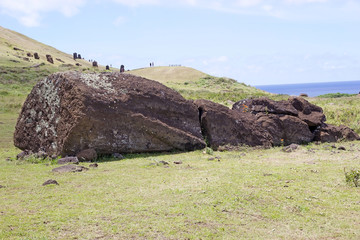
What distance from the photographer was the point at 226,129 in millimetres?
16047

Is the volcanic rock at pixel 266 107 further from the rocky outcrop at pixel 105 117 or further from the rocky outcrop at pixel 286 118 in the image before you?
the rocky outcrop at pixel 105 117

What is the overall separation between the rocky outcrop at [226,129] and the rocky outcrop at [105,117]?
491 mm

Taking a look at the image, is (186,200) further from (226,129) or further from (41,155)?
(226,129)

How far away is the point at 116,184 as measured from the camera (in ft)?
30.8

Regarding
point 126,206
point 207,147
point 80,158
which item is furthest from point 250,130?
point 126,206

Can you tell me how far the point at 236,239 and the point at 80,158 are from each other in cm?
841

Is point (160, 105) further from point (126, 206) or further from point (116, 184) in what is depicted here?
point (126, 206)

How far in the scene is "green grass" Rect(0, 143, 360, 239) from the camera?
6246 millimetres

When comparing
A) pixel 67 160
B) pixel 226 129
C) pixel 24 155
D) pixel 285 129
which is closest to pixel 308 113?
pixel 285 129

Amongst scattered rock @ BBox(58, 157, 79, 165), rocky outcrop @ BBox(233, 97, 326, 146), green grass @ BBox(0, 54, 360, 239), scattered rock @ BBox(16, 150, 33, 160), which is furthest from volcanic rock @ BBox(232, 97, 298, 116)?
scattered rock @ BBox(16, 150, 33, 160)

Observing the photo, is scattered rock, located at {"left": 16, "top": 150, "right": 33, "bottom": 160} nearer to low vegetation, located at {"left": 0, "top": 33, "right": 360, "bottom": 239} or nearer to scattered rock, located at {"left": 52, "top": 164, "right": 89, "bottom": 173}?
low vegetation, located at {"left": 0, "top": 33, "right": 360, "bottom": 239}

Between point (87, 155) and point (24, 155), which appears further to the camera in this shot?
point (24, 155)

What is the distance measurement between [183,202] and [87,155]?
6.36 m

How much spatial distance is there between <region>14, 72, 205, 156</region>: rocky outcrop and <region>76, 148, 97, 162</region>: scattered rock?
1.02ft
